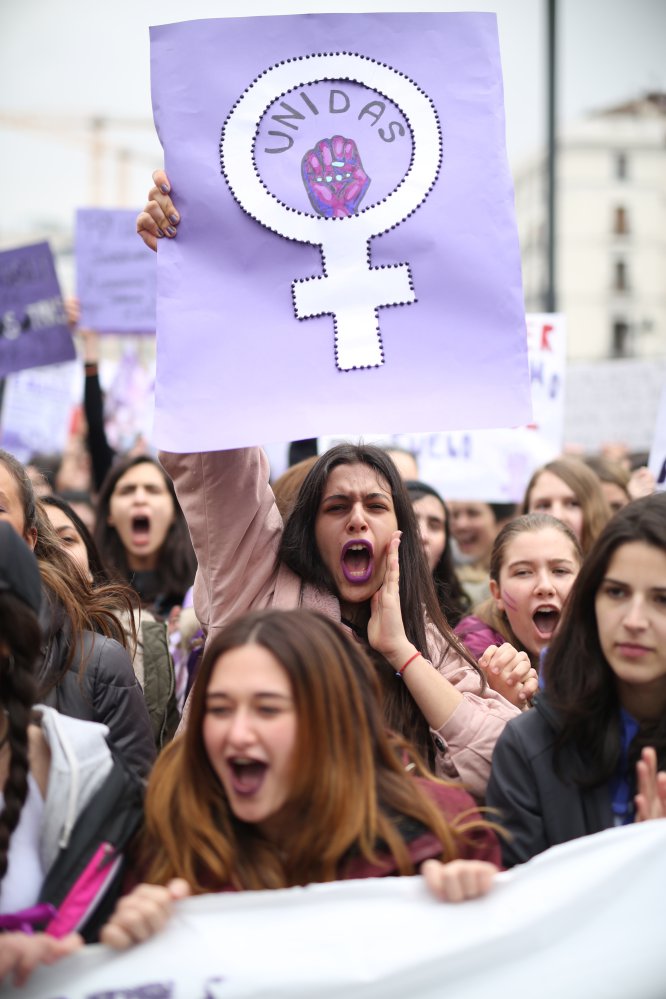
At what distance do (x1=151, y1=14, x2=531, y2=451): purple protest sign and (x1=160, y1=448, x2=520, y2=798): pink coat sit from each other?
197 mm

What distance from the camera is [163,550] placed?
204 inches

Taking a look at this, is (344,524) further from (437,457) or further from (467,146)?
(437,457)

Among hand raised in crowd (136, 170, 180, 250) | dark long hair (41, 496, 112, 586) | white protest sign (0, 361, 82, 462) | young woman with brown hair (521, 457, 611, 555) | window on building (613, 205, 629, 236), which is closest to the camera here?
hand raised in crowd (136, 170, 180, 250)

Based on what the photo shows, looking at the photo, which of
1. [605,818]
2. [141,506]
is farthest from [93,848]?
[141,506]

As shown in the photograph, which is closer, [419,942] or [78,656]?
[419,942]

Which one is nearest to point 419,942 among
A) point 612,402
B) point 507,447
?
point 507,447

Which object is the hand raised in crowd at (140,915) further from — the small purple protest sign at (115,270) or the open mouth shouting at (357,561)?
the small purple protest sign at (115,270)

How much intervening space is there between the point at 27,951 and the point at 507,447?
461cm

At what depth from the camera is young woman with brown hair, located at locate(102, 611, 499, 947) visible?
2268 millimetres

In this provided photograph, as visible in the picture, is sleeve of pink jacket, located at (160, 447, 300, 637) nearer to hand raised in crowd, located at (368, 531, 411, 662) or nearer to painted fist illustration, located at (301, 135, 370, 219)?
hand raised in crowd, located at (368, 531, 411, 662)

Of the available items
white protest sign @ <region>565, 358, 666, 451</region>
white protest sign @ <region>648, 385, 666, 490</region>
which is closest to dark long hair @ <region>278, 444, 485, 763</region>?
white protest sign @ <region>648, 385, 666, 490</region>

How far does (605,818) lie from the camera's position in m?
2.49

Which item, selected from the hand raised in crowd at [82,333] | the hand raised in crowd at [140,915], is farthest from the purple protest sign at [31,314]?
the hand raised in crowd at [140,915]

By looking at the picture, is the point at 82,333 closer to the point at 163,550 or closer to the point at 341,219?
the point at 163,550
